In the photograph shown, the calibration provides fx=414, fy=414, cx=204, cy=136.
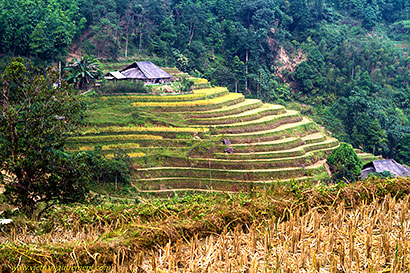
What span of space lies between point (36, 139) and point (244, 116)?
11.9m

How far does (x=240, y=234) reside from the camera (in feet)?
6.02

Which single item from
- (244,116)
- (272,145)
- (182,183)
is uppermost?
(244,116)

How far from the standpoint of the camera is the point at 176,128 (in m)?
14.9

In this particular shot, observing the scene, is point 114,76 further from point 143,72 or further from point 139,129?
point 139,129

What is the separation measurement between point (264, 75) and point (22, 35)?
13645 millimetres

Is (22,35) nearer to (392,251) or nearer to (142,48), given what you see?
(142,48)

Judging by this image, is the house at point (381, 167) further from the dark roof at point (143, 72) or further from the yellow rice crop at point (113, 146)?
the dark roof at point (143, 72)

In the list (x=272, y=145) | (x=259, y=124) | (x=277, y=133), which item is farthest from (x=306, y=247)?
(x=259, y=124)

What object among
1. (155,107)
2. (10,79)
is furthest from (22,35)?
(10,79)

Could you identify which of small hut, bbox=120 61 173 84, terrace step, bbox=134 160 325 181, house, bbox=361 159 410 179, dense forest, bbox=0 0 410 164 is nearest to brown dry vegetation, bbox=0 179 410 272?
terrace step, bbox=134 160 325 181

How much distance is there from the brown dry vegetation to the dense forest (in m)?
17.3

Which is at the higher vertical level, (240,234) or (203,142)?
(240,234)

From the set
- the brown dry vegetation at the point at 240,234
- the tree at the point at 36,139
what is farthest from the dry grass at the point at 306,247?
the tree at the point at 36,139

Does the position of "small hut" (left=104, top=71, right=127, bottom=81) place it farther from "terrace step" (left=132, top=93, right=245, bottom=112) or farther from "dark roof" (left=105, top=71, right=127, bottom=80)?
"terrace step" (left=132, top=93, right=245, bottom=112)
